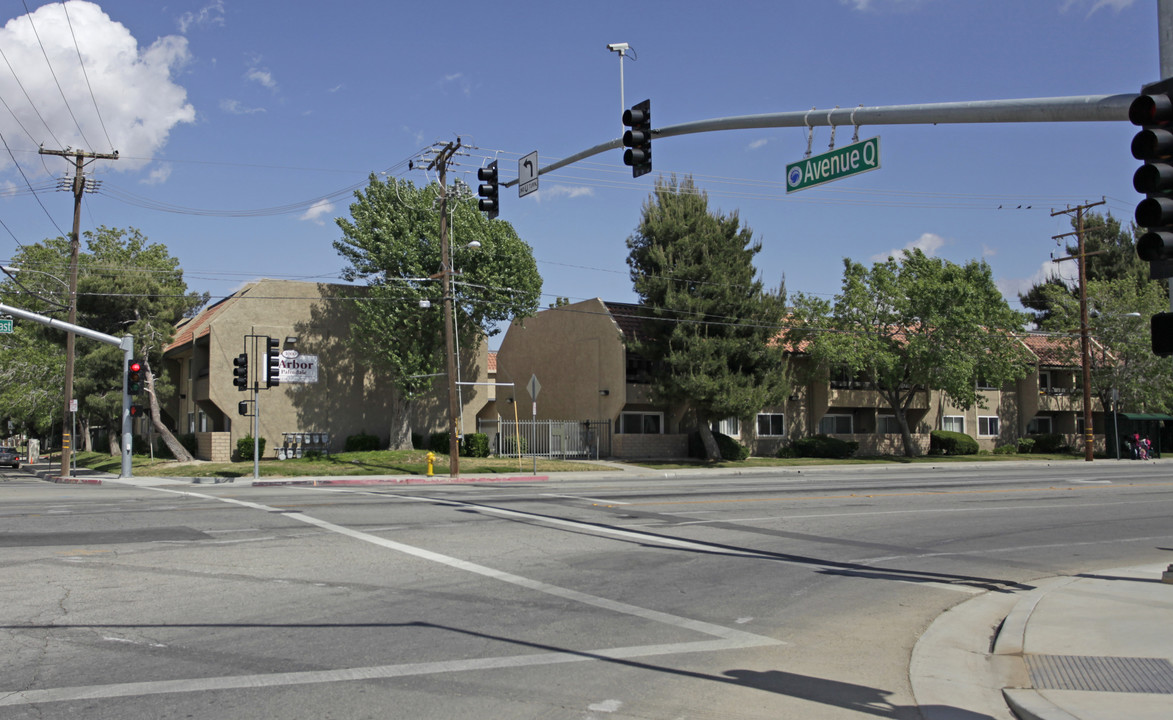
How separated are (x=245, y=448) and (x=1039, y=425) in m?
47.9

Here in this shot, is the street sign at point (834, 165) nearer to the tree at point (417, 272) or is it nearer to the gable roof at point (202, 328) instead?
the tree at point (417, 272)

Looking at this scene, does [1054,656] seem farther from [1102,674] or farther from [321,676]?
[321,676]

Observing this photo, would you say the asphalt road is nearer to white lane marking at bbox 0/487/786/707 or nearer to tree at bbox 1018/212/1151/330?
white lane marking at bbox 0/487/786/707

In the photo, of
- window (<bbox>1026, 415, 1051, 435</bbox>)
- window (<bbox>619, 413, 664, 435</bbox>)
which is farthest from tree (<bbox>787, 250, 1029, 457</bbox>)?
window (<bbox>1026, 415, 1051, 435</bbox>)

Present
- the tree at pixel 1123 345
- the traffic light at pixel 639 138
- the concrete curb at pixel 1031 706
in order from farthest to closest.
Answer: the tree at pixel 1123 345 → the traffic light at pixel 639 138 → the concrete curb at pixel 1031 706

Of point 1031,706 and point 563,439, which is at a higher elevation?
point 563,439

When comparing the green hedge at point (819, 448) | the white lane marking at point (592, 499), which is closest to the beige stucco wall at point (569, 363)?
the green hedge at point (819, 448)

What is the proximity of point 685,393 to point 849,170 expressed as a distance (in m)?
26.9

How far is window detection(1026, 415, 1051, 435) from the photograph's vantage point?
2137 inches

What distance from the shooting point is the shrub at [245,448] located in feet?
117

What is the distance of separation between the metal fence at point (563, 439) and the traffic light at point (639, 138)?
92.3 ft

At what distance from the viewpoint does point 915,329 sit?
147 ft

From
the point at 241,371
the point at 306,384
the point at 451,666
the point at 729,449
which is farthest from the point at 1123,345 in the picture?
the point at 451,666

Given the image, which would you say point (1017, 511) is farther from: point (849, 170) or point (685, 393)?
point (685, 393)
